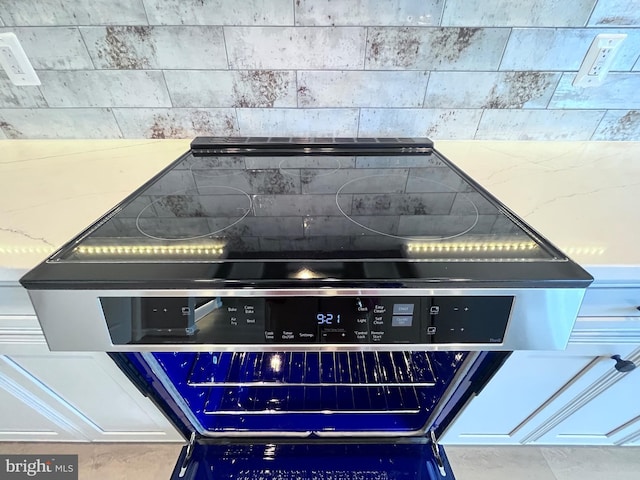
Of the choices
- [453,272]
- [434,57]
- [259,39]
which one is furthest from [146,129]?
[453,272]

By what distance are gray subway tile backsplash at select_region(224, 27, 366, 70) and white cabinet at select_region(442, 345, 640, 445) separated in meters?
0.90

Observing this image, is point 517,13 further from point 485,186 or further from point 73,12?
point 73,12

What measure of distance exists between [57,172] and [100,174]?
0.42 ft

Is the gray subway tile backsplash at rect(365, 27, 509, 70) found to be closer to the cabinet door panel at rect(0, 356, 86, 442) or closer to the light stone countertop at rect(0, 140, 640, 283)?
the light stone countertop at rect(0, 140, 640, 283)

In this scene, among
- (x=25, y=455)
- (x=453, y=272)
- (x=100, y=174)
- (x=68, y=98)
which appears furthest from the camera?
(x=25, y=455)

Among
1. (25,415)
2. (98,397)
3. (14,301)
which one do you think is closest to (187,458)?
(98,397)

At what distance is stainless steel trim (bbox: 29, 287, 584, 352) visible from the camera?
1.60 feet

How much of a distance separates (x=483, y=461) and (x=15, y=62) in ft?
6.75

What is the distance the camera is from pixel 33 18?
2.87ft

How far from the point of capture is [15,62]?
3.03 ft

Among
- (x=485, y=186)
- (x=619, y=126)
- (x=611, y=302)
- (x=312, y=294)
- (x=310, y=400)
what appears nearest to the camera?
(x=312, y=294)

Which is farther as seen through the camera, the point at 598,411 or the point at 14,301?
the point at 598,411

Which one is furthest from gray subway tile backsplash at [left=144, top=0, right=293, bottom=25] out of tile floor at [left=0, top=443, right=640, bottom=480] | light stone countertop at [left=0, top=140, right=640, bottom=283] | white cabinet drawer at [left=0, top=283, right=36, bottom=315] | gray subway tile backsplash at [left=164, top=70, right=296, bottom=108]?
tile floor at [left=0, top=443, right=640, bottom=480]

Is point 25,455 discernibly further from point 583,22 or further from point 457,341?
point 583,22
